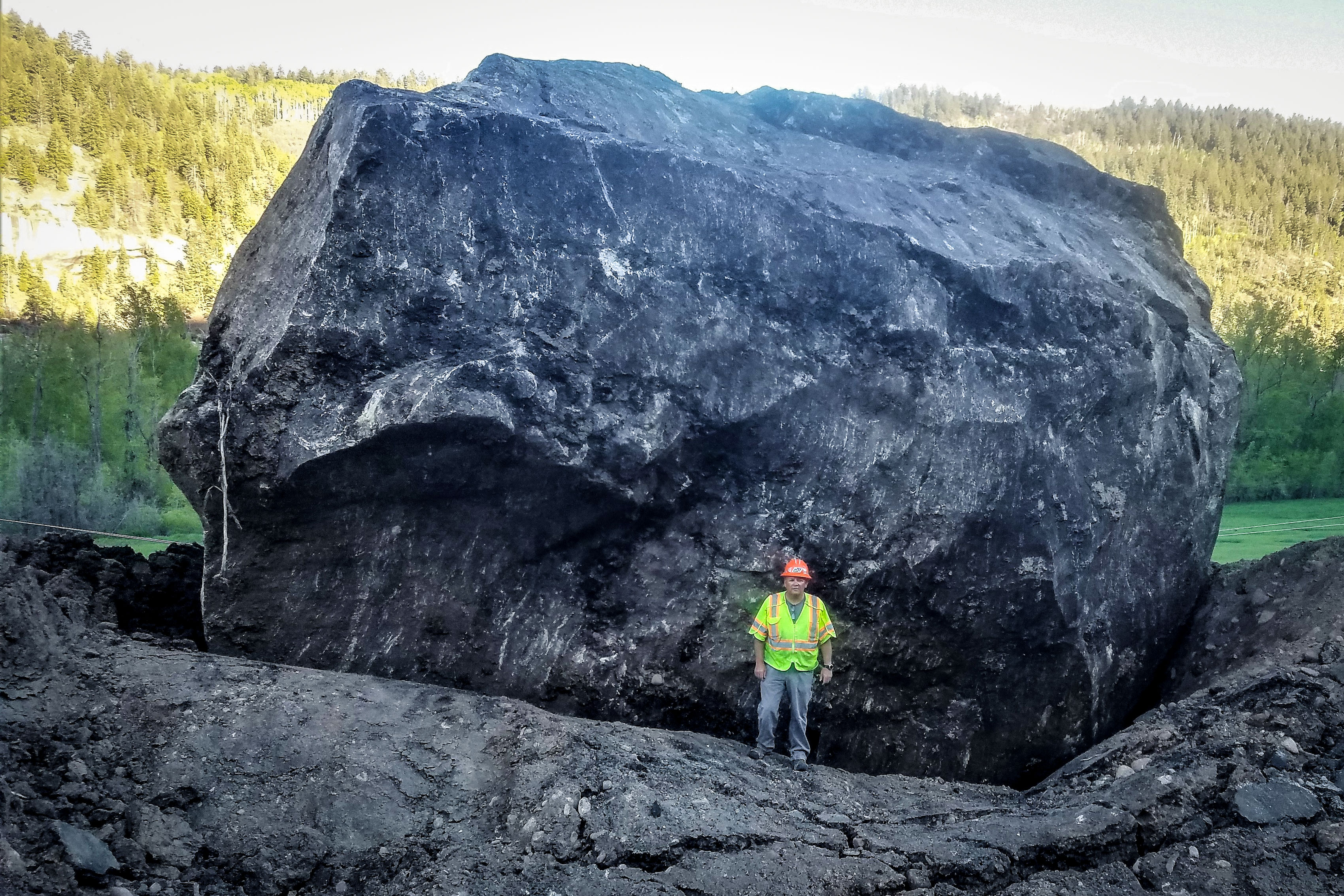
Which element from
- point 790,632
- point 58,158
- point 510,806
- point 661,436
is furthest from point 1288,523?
point 58,158

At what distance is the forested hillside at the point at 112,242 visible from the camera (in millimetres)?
13844

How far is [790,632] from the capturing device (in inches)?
210

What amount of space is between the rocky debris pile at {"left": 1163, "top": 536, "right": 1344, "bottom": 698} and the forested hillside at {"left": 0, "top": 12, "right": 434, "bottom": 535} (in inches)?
293

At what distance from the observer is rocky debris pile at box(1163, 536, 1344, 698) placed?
598 centimetres

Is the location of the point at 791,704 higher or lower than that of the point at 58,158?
lower

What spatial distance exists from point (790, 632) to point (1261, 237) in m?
22.5

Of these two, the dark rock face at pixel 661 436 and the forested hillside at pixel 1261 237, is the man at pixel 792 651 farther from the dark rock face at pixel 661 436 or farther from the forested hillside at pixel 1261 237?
the forested hillside at pixel 1261 237

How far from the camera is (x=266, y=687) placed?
4.49m

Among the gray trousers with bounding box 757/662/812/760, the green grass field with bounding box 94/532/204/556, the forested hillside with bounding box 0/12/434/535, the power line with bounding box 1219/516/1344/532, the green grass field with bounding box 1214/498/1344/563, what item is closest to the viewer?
the gray trousers with bounding box 757/662/812/760

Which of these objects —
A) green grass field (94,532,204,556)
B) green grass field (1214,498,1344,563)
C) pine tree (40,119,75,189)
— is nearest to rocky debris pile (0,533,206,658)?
green grass field (94,532,204,556)

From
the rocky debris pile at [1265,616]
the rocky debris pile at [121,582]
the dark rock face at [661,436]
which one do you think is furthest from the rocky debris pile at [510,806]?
the rocky debris pile at [1265,616]

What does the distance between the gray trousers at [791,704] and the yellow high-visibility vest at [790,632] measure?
2.8 inches

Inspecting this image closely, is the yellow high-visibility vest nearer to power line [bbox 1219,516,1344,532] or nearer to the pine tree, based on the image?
power line [bbox 1219,516,1344,532]

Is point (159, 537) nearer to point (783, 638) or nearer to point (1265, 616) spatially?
point (783, 638)
